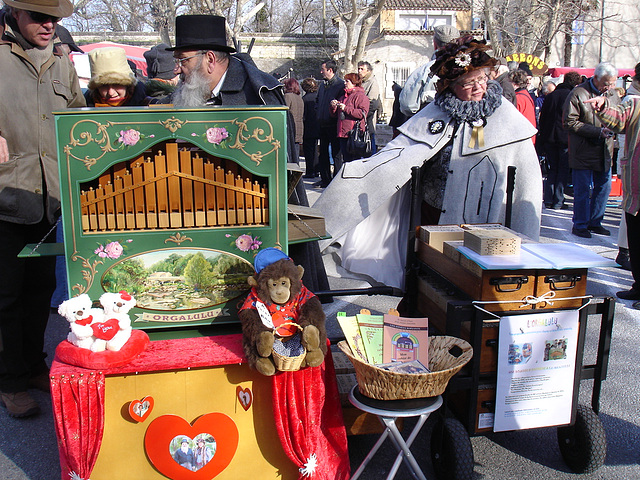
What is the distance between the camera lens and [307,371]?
221cm

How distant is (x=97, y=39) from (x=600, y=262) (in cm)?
3189

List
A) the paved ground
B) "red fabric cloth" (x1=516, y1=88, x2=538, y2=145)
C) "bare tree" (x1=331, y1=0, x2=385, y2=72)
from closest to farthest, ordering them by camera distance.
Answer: the paved ground → "red fabric cloth" (x1=516, y1=88, x2=538, y2=145) → "bare tree" (x1=331, y1=0, x2=385, y2=72)

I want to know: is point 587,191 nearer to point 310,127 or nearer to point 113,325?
point 310,127

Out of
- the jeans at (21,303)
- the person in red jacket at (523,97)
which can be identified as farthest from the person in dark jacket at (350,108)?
the jeans at (21,303)

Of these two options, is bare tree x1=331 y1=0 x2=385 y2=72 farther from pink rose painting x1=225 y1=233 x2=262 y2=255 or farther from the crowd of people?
pink rose painting x1=225 y1=233 x2=262 y2=255

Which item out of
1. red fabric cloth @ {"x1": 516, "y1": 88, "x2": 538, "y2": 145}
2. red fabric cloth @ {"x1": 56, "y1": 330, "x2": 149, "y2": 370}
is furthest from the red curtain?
red fabric cloth @ {"x1": 516, "y1": 88, "x2": 538, "y2": 145}

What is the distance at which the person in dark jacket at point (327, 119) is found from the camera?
9195 mm

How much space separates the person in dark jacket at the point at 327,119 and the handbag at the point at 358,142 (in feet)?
2.99

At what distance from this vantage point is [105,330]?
2129mm

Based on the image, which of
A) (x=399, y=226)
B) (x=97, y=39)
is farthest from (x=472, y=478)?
(x=97, y=39)

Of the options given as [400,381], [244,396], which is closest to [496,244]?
[400,381]

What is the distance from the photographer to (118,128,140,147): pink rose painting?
216 centimetres

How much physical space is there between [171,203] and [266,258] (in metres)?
0.42

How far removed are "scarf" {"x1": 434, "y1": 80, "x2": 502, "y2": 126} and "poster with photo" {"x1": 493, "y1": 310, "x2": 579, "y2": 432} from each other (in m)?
1.31
